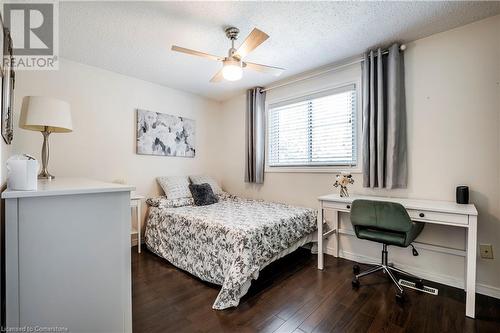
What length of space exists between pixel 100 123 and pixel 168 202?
4.22ft

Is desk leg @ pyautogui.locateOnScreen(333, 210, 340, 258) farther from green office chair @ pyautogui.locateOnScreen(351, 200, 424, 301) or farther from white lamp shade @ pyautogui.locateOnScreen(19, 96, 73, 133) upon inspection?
white lamp shade @ pyautogui.locateOnScreen(19, 96, 73, 133)

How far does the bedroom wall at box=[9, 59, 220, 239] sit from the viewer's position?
2.38 meters

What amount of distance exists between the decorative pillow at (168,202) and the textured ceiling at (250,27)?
168cm

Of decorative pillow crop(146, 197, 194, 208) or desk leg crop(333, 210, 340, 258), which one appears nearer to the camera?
desk leg crop(333, 210, 340, 258)

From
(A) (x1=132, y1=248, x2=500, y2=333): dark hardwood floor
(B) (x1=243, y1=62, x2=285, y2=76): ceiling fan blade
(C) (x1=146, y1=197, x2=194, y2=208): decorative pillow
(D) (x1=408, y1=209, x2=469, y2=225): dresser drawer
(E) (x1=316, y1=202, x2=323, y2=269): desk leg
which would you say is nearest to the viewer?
(A) (x1=132, y1=248, x2=500, y2=333): dark hardwood floor

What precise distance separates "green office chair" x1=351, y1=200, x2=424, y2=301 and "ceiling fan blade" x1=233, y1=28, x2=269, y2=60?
1587 millimetres

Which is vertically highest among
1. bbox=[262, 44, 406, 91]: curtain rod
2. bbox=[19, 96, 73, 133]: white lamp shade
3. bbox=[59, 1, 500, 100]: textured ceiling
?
bbox=[59, 1, 500, 100]: textured ceiling

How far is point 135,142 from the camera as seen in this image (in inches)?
120

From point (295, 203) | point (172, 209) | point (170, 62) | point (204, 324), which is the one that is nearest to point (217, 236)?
point (204, 324)

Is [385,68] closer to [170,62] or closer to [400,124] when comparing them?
[400,124]

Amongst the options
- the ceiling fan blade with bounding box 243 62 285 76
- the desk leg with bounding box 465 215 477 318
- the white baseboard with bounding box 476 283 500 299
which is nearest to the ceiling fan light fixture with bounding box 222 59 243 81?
the ceiling fan blade with bounding box 243 62 285 76

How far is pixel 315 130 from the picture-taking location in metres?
2.94

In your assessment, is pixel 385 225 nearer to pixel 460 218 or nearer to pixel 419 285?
pixel 460 218

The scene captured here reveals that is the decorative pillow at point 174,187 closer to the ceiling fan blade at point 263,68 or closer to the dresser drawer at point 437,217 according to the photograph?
the ceiling fan blade at point 263,68
